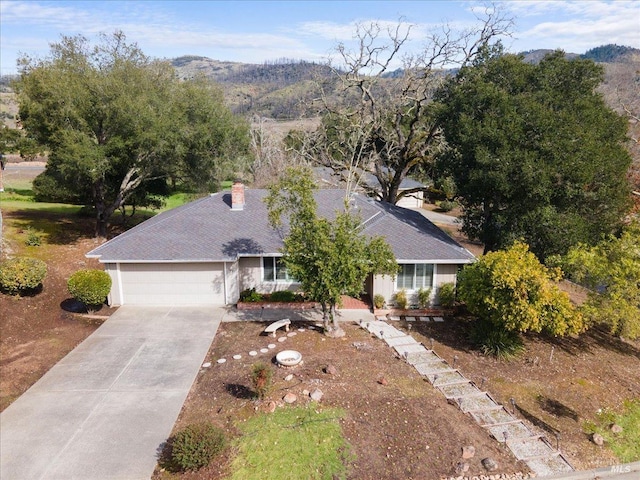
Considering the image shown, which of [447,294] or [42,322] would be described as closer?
[42,322]

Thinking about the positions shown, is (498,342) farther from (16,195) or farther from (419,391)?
(16,195)

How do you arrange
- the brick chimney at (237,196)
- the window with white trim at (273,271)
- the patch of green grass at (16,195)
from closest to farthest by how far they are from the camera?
the window with white trim at (273,271) < the brick chimney at (237,196) < the patch of green grass at (16,195)

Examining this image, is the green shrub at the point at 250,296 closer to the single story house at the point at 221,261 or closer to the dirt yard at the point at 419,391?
the single story house at the point at 221,261

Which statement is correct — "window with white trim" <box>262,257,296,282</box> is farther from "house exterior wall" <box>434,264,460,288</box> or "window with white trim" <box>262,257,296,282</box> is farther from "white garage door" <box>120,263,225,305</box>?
"house exterior wall" <box>434,264,460,288</box>

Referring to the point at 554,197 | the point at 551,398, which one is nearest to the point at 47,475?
the point at 551,398

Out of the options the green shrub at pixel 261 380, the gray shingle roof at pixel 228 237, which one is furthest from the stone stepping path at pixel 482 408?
the green shrub at pixel 261 380

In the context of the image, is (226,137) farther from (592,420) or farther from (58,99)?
(592,420)

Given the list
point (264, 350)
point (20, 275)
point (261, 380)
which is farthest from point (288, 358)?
point (20, 275)
